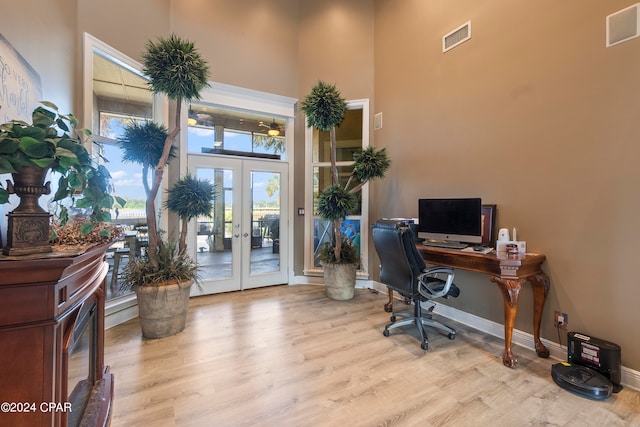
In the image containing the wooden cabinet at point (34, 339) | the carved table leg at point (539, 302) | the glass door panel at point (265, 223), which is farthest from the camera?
the glass door panel at point (265, 223)

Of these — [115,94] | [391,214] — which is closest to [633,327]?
[391,214]

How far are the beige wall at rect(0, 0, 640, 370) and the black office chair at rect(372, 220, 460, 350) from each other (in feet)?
2.31

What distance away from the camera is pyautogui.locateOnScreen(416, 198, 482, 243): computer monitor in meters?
2.86

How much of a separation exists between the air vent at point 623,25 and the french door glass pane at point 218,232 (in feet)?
14.3

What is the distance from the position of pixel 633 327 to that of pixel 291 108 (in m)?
4.76

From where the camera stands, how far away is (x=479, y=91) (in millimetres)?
3080

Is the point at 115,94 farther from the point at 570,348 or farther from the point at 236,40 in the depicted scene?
the point at 570,348

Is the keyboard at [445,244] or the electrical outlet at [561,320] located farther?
the keyboard at [445,244]

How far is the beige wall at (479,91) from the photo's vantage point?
2131mm

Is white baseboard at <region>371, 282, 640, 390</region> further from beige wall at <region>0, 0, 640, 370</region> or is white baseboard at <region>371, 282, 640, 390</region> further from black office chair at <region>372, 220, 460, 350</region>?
black office chair at <region>372, 220, 460, 350</region>

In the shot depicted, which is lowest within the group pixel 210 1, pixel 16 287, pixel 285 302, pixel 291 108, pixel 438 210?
pixel 285 302

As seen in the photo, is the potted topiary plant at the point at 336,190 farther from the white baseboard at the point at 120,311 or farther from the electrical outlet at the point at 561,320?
the white baseboard at the point at 120,311

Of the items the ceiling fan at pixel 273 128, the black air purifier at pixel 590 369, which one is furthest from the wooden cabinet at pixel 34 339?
the ceiling fan at pixel 273 128

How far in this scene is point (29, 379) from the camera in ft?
2.88
